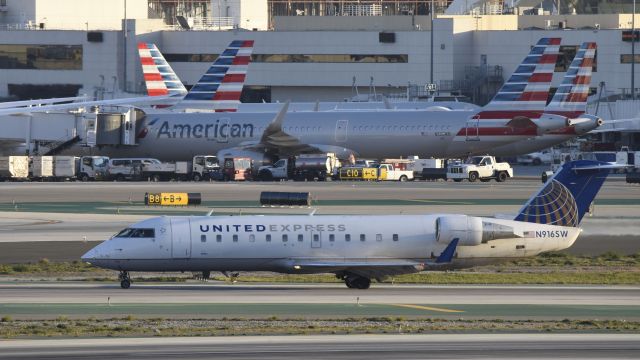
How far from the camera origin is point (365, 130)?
311 feet

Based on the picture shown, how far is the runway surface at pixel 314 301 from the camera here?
113ft

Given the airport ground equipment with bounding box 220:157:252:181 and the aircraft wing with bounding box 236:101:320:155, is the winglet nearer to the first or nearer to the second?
the airport ground equipment with bounding box 220:157:252:181

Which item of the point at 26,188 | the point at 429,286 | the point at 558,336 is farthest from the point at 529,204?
the point at 26,188

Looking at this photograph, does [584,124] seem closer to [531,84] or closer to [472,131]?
[531,84]

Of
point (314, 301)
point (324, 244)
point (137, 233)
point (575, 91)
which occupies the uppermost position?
point (575, 91)

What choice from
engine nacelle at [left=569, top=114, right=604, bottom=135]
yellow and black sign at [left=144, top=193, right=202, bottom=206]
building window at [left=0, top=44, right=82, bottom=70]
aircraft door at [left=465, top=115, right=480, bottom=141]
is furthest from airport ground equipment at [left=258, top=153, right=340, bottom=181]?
building window at [left=0, top=44, right=82, bottom=70]

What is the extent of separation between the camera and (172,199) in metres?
69.1

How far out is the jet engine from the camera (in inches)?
1590

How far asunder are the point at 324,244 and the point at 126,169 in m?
54.8

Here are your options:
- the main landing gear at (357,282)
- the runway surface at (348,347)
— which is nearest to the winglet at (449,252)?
the main landing gear at (357,282)

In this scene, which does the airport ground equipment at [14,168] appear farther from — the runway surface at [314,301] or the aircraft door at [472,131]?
the runway surface at [314,301]

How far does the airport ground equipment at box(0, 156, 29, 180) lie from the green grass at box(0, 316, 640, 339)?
6091 centimetres

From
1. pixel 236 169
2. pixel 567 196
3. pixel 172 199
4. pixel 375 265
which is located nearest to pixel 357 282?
pixel 375 265

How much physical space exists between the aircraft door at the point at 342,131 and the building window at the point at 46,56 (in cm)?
5427
